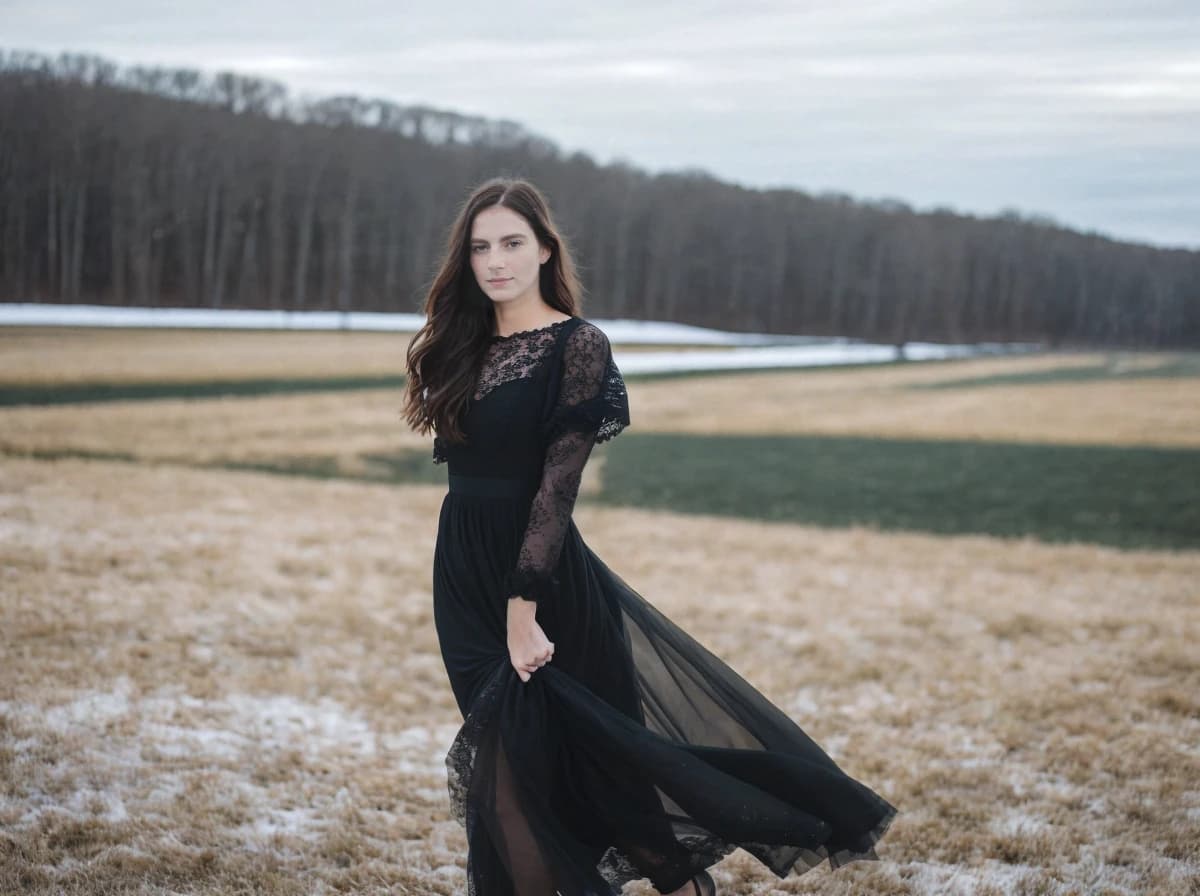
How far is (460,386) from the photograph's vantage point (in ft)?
7.94

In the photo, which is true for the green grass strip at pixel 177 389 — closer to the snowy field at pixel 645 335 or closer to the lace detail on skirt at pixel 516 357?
the snowy field at pixel 645 335

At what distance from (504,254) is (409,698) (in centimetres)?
313

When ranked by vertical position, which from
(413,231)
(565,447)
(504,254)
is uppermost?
(413,231)

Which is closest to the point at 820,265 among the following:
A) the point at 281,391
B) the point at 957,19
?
the point at 281,391

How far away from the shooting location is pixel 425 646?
5.82 metres

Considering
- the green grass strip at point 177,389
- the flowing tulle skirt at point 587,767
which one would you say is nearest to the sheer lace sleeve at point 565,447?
the flowing tulle skirt at point 587,767

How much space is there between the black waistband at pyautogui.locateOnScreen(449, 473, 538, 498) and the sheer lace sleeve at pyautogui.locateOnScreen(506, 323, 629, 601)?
Result: 10 centimetres

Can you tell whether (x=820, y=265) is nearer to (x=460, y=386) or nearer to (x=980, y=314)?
(x=980, y=314)

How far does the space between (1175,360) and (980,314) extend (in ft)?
60.2

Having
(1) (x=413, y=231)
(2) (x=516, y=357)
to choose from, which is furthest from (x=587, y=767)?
(1) (x=413, y=231)

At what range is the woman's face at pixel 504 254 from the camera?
8.02 ft

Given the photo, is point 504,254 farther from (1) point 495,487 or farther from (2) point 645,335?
(2) point 645,335

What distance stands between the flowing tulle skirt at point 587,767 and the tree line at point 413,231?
1.08 meters

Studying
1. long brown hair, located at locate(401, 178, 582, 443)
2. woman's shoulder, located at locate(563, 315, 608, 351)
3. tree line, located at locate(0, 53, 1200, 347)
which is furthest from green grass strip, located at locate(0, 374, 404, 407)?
woman's shoulder, located at locate(563, 315, 608, 351)
